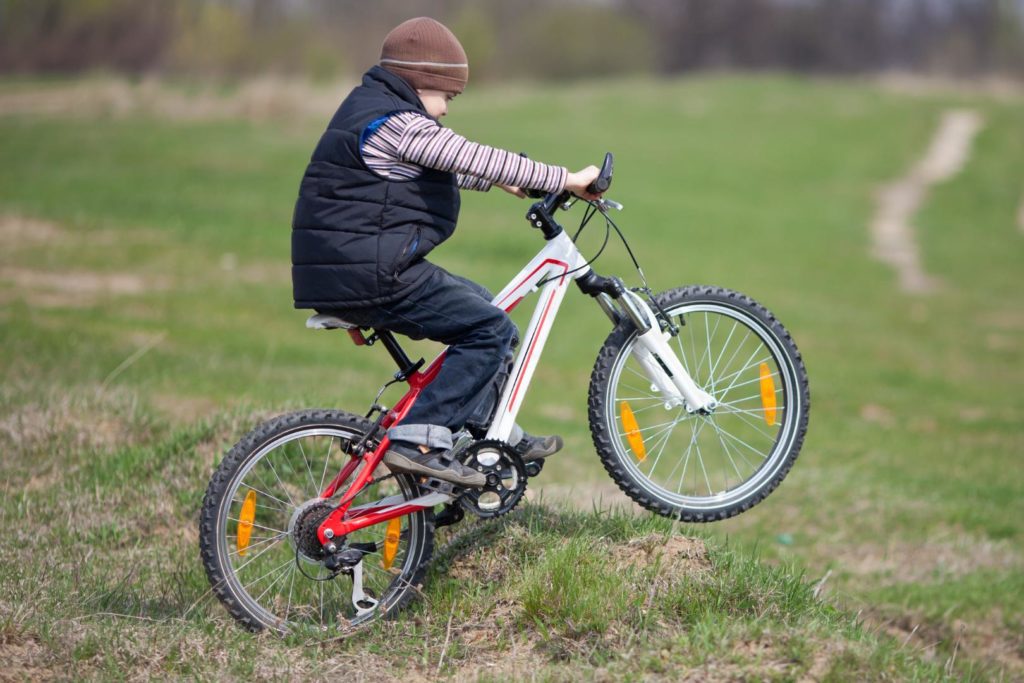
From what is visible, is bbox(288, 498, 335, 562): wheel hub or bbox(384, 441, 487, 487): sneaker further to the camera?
bbox(288, 498, 335, 562): wheel hub

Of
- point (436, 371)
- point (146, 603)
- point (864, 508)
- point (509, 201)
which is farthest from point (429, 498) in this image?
point (509, 201)

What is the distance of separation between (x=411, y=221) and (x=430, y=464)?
96cm

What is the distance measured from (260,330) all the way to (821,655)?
9.92 meters

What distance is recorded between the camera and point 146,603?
5.09m

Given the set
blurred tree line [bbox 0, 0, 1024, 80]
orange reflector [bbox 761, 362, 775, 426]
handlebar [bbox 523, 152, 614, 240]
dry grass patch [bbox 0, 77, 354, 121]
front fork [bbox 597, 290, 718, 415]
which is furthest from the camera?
blurred tree line [bbox 0, 0, 1024, 80]

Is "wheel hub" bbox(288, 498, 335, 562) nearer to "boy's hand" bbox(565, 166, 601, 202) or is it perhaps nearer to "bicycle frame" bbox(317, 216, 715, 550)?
"bicycle frame" bbox(317, 216, 715, 550)

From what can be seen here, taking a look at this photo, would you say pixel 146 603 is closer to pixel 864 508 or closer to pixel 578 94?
pixel 864 508

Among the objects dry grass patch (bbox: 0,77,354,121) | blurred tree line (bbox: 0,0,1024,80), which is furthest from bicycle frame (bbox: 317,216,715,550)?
blurred tree line (bbox: 0,0,1024,80)

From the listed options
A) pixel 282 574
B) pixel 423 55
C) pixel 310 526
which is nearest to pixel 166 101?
pixel 282 574

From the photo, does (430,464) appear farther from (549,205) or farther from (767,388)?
(767,388)

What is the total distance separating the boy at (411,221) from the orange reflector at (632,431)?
63 centimetres

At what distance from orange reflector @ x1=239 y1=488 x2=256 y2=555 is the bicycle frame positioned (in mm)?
Result: 285

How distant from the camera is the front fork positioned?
499 centimetres

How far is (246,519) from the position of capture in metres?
4.73
